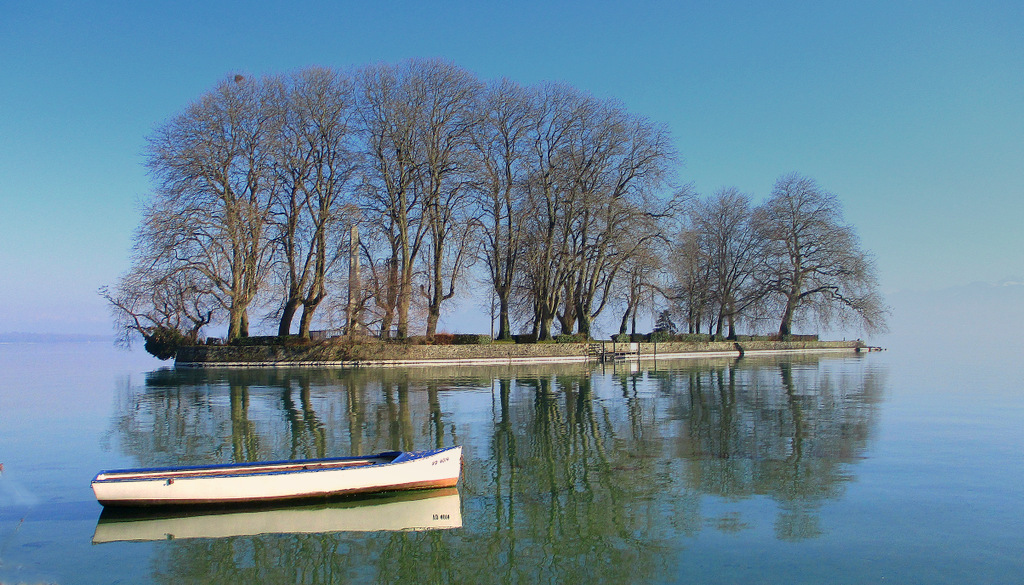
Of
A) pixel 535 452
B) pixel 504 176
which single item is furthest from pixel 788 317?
pixel 535 452

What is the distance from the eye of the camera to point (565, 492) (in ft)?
39.2

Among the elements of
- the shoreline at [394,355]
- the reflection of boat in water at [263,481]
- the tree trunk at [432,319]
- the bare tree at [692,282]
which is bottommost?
the reflection of boat in water at [263,481]

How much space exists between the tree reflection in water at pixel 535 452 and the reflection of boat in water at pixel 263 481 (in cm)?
115

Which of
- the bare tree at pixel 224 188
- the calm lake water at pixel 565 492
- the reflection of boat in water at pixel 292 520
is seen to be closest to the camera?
the calm lake water at pixel 565 492

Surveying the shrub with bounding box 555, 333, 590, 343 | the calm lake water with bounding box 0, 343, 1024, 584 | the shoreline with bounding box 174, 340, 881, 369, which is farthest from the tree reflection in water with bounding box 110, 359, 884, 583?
the shrub with bounding box 555, 333, 590, 343

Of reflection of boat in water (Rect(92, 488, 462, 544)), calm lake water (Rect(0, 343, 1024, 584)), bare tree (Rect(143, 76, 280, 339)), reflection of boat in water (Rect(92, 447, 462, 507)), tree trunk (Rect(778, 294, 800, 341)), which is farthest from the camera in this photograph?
tree trunk (Rect(778, 294, 800, 341))

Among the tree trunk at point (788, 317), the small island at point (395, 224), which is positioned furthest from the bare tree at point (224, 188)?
the tree trunk at point (788, 317)

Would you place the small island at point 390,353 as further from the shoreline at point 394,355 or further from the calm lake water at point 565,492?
the calm lake water at point 565,492

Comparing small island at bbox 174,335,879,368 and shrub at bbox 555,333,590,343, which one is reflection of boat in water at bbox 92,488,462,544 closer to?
small island at bbox 174,335,879,368

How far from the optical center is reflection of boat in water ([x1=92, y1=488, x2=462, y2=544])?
10.1m

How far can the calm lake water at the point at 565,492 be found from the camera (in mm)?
8727

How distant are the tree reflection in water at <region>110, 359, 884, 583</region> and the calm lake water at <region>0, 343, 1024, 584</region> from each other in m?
0.06

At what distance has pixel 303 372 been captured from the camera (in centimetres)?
3822

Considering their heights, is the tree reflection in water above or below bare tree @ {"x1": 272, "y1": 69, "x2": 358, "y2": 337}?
below
